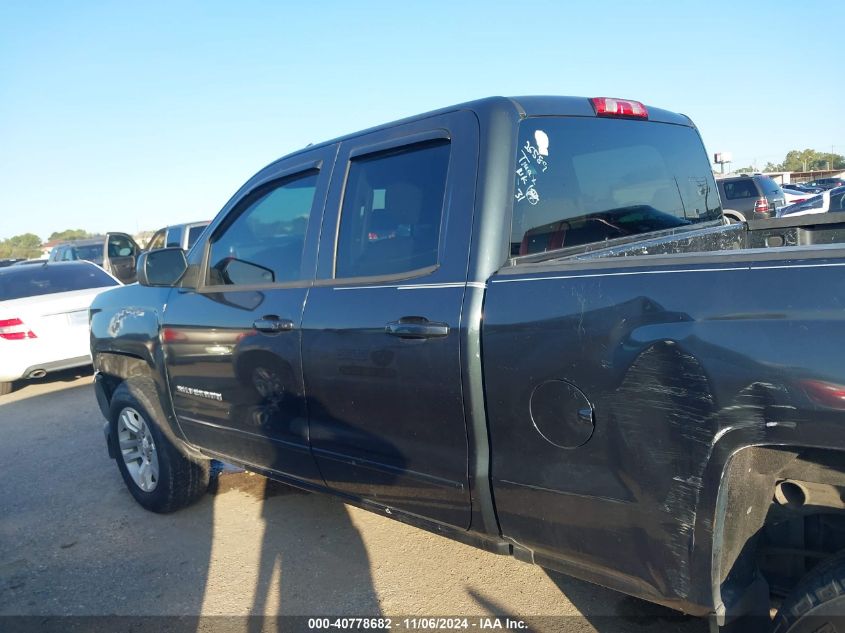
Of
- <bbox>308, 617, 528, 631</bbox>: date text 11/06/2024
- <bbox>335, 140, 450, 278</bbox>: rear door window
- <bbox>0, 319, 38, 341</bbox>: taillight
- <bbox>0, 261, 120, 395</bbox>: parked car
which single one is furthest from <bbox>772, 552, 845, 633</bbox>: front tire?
<bbox>0, 319, 38, 341</bbox>: taillight

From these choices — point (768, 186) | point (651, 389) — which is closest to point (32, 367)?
point (651, 389)

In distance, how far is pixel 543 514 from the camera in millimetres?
2230

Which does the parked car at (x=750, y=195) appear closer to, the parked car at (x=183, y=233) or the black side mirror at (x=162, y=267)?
the parked car at (x=183, y=233)

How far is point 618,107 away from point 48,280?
315 inches

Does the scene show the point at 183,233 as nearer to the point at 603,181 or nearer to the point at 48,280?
the point at 48,280

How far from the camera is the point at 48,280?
8633 mm

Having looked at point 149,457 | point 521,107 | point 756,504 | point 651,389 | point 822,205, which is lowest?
point 149,457

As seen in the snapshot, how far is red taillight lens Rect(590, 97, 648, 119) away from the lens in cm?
289

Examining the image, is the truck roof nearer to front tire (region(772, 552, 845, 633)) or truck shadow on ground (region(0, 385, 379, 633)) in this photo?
front tire (region(772, 552, 845, 633))

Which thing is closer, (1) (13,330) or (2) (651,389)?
(2) (651,389)

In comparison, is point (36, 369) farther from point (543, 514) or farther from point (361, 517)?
point (543, 514)

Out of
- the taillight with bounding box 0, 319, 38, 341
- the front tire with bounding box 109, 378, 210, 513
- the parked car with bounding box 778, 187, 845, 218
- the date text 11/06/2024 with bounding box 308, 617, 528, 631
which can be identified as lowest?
the date text 11/06/2024 with bounding box 308, 617, 528, 631

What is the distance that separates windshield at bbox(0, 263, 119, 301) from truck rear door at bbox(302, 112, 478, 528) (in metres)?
6.76

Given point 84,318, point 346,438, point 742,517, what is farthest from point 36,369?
point 742,517
